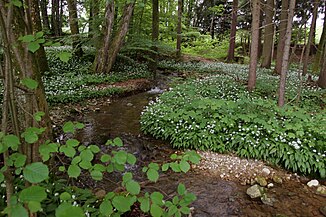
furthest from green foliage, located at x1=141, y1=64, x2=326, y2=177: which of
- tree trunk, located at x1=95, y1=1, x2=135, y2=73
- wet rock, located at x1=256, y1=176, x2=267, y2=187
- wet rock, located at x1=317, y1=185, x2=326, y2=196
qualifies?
tree trunk, located at x1=95, y1=1, x2=135, y2=73

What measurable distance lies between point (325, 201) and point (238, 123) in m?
2.26

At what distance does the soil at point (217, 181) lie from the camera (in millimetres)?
3762

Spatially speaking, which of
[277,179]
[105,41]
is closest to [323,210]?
[277,179]

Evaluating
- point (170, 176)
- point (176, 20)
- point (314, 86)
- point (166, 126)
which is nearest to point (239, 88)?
point (314, 86)

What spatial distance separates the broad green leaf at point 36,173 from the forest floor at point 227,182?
9.13 ft

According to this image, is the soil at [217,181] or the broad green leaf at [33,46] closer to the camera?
the broad green leaf at [33,46]

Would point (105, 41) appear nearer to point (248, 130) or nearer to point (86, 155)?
point (248, 130)

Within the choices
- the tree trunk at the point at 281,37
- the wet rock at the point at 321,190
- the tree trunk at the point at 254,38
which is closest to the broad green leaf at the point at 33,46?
the wet rock at the point at 321,190

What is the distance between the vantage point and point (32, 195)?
3.80 ft

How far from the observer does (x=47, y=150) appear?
1.53 metres

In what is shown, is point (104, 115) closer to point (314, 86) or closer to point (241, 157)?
point (241, 157)

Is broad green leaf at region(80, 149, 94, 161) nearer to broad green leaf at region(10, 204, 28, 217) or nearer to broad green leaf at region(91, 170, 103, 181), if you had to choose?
broad green leaf at region(91, 170, 103, 181)

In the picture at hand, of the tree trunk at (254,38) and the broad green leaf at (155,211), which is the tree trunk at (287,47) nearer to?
the tree trunk at (254,38)

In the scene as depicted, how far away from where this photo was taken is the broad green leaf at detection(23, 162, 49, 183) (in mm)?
1188
